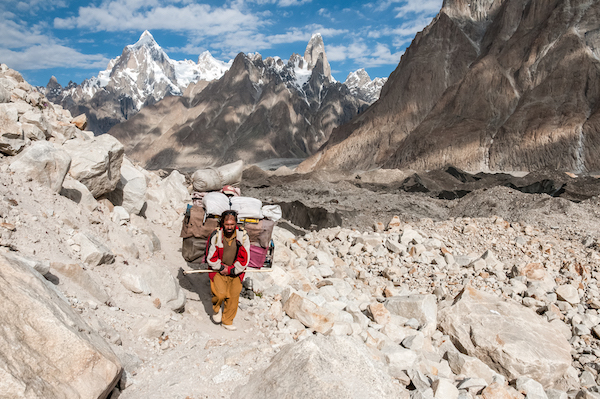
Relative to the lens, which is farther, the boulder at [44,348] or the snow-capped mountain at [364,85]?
the snow-capped mountain at [364,85]

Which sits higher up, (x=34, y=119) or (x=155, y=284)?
(x=34, y=119)

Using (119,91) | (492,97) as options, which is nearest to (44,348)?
(492,97)

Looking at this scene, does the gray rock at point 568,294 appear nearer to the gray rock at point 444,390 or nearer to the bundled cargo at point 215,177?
the gray rock at point 444,390

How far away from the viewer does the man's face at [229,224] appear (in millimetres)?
4234

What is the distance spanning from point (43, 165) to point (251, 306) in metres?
3.07

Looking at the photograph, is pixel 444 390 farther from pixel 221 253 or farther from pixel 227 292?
pixel 221 253

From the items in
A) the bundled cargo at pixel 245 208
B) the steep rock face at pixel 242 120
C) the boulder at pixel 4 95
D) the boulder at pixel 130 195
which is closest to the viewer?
the bundled cargo at pixel 245 208

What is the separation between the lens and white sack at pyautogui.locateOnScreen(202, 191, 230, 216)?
4805 mm

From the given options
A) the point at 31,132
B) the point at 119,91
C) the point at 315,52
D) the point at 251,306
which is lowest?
the point at 251,306

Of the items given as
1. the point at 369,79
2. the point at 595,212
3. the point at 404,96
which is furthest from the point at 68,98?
the point at 595,212

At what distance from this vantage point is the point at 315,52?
13438cm

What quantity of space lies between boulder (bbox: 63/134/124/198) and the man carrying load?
235 centimetres

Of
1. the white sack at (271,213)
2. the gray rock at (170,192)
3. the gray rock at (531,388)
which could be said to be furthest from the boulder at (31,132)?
the gray rock at (531,388)

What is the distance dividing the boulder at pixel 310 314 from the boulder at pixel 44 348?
2.25 meters
